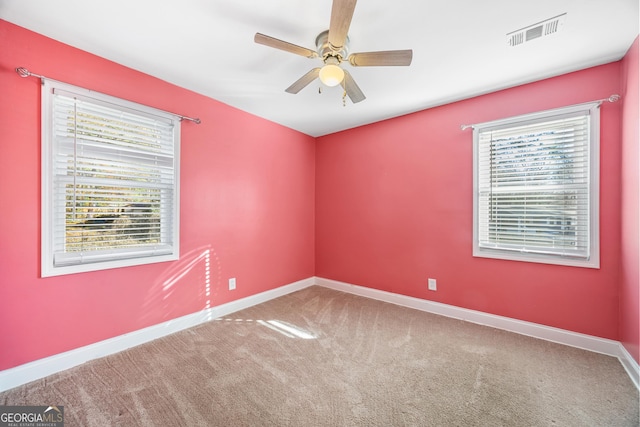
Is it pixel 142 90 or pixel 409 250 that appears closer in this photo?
pixel 142 90

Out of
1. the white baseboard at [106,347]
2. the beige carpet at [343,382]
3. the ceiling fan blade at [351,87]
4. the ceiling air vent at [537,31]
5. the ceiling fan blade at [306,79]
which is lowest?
the beige carpet at [343,382]

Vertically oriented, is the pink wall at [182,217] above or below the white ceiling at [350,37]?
below

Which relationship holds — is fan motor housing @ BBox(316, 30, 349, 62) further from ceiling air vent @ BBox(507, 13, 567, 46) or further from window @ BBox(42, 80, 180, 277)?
window @ BBox(42, 80, 180, 277)

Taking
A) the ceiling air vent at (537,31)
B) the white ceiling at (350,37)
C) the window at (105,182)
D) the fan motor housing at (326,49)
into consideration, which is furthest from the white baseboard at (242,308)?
the fan motor housing at (326,49)

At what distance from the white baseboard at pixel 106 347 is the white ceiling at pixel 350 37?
211 centimetres

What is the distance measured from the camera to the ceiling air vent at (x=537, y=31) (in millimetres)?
1660

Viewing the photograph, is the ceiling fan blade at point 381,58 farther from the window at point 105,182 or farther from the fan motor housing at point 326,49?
the window at point 105,182

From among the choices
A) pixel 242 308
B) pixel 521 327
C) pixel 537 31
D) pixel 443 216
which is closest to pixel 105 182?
pixel 242 308

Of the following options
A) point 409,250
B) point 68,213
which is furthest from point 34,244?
point 409,250

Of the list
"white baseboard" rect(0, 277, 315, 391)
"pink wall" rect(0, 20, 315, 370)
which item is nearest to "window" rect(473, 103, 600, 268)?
"pink wall" rect(0, 20, 315, 370)

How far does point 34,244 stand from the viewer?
180 cm

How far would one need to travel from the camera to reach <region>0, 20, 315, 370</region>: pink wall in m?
1.73

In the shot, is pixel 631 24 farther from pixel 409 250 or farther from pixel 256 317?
pixel 256 317

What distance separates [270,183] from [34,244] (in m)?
2.28
